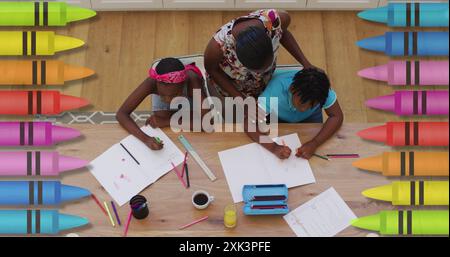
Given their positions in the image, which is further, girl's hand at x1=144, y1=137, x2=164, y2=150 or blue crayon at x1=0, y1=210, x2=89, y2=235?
girl's hand at x1=144, y1=137, x2=164, y2=150

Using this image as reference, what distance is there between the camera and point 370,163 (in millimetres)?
2254

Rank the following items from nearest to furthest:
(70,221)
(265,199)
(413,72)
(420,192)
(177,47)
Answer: (420,192) → (413,72) → (70,221) → (265,199) → (177,47)

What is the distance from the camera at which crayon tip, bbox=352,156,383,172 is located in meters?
2.20

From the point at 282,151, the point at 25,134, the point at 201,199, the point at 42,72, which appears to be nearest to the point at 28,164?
the point at 25,134

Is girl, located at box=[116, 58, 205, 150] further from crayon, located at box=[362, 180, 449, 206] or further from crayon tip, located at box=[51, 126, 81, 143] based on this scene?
crayon, located at box=[362, 180, 449, 206]

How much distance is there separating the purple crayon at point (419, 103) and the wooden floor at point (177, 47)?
172cm

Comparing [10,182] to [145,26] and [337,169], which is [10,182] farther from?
[145,26]

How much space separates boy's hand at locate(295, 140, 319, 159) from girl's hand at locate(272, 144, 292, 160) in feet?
0.14

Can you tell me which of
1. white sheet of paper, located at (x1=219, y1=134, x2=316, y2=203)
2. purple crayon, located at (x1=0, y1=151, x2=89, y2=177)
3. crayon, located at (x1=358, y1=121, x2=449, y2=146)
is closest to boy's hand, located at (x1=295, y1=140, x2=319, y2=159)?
white sheet of paper, located at (x1=219, y1=134, x2=316, y2=203)

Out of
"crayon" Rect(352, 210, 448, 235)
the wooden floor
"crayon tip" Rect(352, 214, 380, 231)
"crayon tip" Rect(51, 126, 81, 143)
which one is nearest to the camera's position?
"crayon" Rect(352, 210, 448, 235)

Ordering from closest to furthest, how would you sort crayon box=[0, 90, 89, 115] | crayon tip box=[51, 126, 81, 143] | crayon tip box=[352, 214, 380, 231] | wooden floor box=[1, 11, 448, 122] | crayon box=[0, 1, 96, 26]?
crayon box=[0, 1, 96, 26] < crayon box=[0, 90, 89, 115] < crayon tip box=[51, 126, 81, 143] < crayon tip box=[352, 214, 380, 231] < wooden floor box=[1, 11, 448, 122]

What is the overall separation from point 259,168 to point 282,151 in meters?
→ 0.12

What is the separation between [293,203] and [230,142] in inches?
15.2

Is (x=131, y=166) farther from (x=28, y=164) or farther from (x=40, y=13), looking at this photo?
(x=40, y=13)
